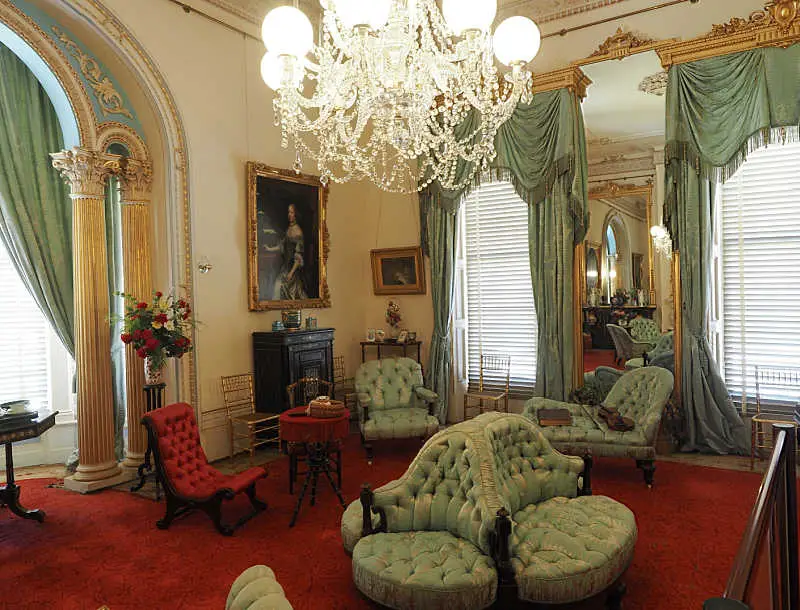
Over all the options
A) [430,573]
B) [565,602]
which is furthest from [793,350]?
[430,573]

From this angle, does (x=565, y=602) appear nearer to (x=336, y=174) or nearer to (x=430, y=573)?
(x=430, y=573)

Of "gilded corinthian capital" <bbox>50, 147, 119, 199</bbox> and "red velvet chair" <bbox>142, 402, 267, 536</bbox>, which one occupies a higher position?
"gilded corinthian capital" <bbox>50, 147, 119, 199</bbox>

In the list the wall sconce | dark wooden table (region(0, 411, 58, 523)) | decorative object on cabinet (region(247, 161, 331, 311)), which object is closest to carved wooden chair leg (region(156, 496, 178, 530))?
dark wooden table (region(0, 411, 58, 523))

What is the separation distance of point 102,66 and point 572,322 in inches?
220

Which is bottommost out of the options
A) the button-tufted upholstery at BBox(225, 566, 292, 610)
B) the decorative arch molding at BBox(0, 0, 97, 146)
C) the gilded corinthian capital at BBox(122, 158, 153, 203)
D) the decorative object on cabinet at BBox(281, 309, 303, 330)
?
the button-tufted upholstery at BBox(225, 566, 292, 610)

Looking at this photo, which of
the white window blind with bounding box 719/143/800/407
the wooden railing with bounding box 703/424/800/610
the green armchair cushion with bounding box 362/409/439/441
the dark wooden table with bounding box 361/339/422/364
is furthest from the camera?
the dark wooden table with bounding box 361/339/422/364

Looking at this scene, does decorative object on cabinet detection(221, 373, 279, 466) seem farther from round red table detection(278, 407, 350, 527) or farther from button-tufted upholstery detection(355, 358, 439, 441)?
round red table detection(278, 407, 350, 527)

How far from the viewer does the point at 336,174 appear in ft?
26.7

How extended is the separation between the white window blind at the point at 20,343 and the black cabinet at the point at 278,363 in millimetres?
2323

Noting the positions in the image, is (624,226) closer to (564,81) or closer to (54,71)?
(564,81)

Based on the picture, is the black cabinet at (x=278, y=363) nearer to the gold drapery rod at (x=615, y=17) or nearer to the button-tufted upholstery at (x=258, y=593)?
the gold drapery rod at (x=615, y=17)

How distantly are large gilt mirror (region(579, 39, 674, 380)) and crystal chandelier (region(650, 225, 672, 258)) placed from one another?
0.15ft

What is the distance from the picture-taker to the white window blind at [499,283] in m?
7.30

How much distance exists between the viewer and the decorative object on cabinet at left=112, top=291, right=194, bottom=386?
522 cm
